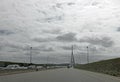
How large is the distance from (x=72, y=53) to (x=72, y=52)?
110 cm

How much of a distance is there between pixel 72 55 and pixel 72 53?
2.00 m

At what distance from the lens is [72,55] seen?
17138 centimetres

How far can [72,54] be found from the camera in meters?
172

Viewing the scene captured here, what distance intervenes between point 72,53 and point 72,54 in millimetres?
917

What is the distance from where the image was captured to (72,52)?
17375 cm

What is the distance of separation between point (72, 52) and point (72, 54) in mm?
2009

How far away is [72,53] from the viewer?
173 metres

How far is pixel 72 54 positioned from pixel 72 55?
3.58 feet
